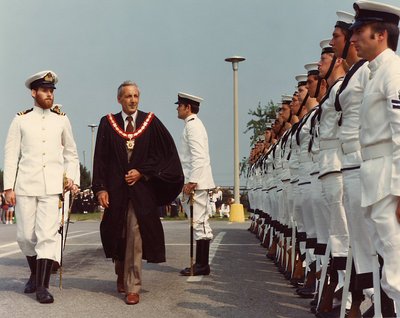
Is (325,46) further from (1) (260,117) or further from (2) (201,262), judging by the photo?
(1) (260,117)

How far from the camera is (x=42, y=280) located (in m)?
7.04

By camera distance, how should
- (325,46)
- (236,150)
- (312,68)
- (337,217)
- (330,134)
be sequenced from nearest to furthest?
(337,217), (330,134), (325,46), (312,68), (236,150)

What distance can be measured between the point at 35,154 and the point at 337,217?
11.6ft

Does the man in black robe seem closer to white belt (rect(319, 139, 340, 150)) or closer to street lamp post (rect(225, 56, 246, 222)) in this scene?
white belt (rect(319, 139, 340, 150))

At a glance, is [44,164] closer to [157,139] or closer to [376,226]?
[157,139]

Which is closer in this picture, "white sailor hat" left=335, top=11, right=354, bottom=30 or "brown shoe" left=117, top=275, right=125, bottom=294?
"white sailor hat" left=335, top=11, right=354, bottom=30

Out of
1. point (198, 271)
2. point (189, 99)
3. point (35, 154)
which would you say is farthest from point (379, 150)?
point (189, 99)

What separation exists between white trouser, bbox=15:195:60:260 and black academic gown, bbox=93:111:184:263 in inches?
20.4

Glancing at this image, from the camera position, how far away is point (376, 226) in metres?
4.16

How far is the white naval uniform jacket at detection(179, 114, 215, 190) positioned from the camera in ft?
29.8

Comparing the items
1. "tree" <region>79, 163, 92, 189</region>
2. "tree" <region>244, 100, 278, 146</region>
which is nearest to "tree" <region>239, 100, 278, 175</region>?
"tree" <region>244, 100, 278, 146</region>

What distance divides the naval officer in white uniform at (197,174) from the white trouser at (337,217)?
344 centimetres

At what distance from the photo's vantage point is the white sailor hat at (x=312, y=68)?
7293mm

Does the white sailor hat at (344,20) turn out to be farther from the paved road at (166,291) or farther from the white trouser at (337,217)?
the paved road at (166,291)
